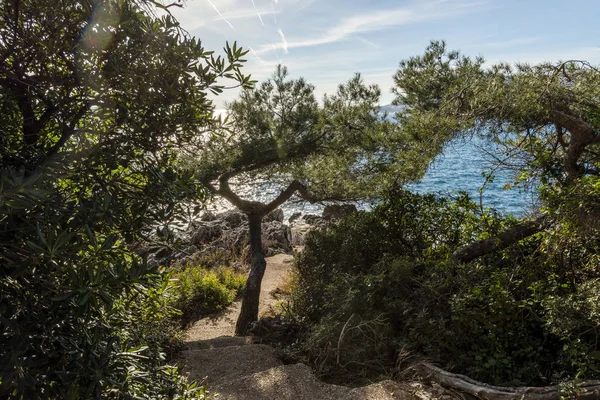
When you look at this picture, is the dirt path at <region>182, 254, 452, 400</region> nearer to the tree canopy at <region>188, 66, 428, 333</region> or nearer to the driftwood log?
the driftwood log

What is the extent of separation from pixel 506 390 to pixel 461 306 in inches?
33.3

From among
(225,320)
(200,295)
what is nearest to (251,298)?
(225,320)

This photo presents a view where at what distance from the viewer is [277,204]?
24.3 feet

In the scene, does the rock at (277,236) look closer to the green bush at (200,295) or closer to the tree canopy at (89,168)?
the green bush at (200,295)

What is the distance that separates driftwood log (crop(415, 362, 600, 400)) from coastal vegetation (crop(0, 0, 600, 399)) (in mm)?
39

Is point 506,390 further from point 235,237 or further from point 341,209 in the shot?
point 235,237

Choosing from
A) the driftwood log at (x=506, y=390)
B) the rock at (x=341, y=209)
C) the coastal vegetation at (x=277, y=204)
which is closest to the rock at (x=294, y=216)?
the coastal vegetation at (x=277, y=204)

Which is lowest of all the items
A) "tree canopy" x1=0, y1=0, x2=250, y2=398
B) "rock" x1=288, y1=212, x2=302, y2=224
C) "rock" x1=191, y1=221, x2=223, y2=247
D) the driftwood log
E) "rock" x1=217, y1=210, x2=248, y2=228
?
"rock" x1=288, y1=212, x2=302, y2=224

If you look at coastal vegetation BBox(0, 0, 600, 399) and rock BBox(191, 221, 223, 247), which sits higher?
coastal vegetation BBox(0, 0, 600, 399)

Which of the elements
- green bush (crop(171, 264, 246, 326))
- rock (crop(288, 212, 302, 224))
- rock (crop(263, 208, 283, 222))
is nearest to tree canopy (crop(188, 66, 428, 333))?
green bush (crop(171, 264, 246, 326))

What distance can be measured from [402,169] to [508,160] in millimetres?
1299

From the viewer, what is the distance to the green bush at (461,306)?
365cm

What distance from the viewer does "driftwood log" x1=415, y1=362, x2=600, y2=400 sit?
3.03m

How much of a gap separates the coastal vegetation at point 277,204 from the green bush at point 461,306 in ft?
0.07
